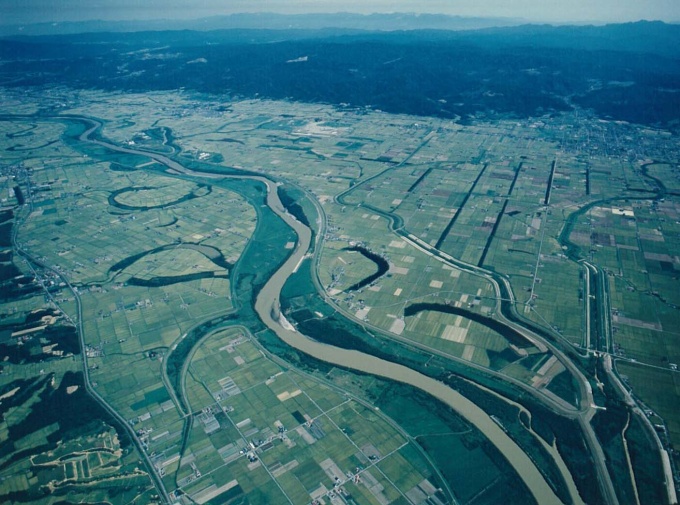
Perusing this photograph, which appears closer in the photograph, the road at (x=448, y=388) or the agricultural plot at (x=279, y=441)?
the agricultural plot at (x=279, y=441)

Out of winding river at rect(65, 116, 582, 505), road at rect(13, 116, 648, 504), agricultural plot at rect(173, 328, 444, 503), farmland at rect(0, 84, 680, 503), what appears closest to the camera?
agricultural plot at rect(173, 328, 444, 503)

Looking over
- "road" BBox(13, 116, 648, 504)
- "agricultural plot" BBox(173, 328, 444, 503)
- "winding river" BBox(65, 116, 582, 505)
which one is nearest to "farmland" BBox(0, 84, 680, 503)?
"agricultural plot" BBox(173, 328, 444, 503)

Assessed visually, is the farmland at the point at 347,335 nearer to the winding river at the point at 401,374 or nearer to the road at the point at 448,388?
the road at the point at 448,388

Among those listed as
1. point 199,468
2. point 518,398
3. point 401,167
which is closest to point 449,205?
point 401,167

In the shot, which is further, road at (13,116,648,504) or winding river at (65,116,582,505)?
road at (13,116,648,504)

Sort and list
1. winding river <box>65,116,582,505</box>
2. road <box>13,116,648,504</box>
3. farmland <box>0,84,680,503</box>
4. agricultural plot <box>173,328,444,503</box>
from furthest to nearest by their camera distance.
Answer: farmland <box>0,84,680,503</box>, road <box>13,116,648,504</box>, winding river <box>65,116,582,505</box>, agricultural plot <box>173,328,444,503</box>

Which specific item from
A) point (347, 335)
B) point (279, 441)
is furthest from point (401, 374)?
point (279, 441)

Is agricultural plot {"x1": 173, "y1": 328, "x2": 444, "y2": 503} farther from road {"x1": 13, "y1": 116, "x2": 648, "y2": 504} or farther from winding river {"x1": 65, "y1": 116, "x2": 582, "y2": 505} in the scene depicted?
winding river {"x1": 65, "y1": 116, "x2": 582, "y2": 505}

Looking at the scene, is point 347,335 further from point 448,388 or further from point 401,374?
point 448,388

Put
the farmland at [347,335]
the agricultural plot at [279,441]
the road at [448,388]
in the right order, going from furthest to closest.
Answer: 1. the farmland at [347,335]
2. the road at [448,388]
3. the agricultural plot at [279,441]

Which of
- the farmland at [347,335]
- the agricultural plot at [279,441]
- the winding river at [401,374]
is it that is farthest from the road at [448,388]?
the agricultural plot at [279,441]

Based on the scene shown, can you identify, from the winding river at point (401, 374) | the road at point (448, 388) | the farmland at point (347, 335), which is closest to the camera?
the winding river at point (401, 374)
